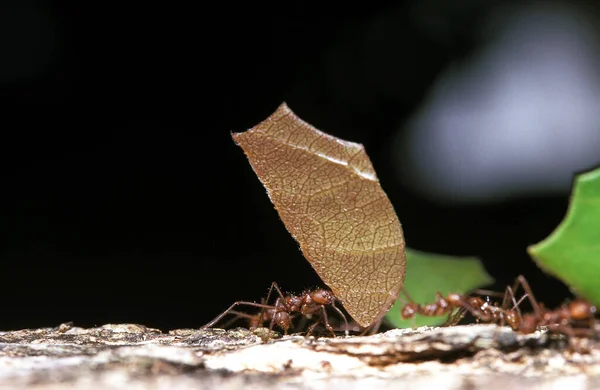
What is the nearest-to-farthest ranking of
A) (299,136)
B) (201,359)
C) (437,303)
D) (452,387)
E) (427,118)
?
(452,387), (201,359), (299,136), (437,303), (427,118)

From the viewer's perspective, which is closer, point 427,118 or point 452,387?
point 452,387

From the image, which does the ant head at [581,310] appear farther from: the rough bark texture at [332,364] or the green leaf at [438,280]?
the green leaf at [438,280]

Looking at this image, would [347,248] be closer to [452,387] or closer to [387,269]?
[387,269]

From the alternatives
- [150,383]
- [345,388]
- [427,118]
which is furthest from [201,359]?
[427,118]

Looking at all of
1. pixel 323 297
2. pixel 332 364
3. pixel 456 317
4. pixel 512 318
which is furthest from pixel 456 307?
pixel 332 364

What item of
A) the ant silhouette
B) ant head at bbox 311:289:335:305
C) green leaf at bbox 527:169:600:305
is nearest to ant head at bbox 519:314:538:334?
the ant silhouette
